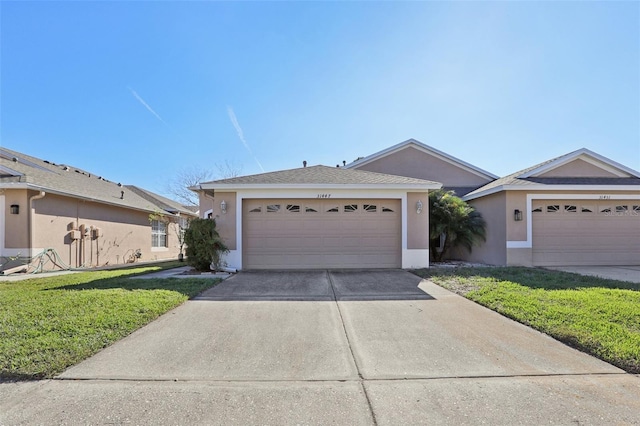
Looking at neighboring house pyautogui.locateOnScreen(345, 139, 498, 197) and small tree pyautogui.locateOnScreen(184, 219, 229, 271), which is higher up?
neighboring house pyautogui.locateOnScreen(345, 139, 498, 197)

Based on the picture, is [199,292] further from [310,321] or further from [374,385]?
[374,385]

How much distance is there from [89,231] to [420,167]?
1526cm

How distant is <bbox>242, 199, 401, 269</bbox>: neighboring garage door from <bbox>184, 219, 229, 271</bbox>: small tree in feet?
2.97

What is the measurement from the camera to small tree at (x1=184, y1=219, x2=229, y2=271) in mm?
9508

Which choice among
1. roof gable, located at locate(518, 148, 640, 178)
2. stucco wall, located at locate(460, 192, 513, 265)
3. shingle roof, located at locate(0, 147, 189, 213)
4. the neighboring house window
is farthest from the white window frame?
roof gable, located at locate(518, 148, 640, 178)

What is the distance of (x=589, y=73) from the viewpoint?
32.6ft

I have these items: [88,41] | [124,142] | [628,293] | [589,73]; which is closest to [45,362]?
[628,293]

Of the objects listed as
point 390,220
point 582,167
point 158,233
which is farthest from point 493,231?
point 158,233

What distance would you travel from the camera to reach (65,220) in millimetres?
12016

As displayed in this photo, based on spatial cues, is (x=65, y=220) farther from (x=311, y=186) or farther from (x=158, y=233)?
(x=311, y=186)

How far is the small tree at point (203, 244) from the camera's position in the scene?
374 inches

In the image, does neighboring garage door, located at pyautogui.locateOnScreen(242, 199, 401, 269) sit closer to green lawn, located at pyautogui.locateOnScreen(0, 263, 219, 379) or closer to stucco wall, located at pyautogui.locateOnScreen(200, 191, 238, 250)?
stucco wall, located at pyautogui.locateOnScreen(200, 191, 238, 250)

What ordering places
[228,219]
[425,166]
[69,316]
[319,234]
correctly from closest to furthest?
1. [69,316]
2. [228,219]
3. [319,234]
4. [425,166]

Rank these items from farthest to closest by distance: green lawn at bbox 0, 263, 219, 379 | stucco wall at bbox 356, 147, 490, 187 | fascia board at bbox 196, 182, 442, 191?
stucco wall at bbox 356, 147, 490, 187 → fascia board at bbox 196, 182, 442, 191 → green lawn at bbox 0, 263, 219, 379
